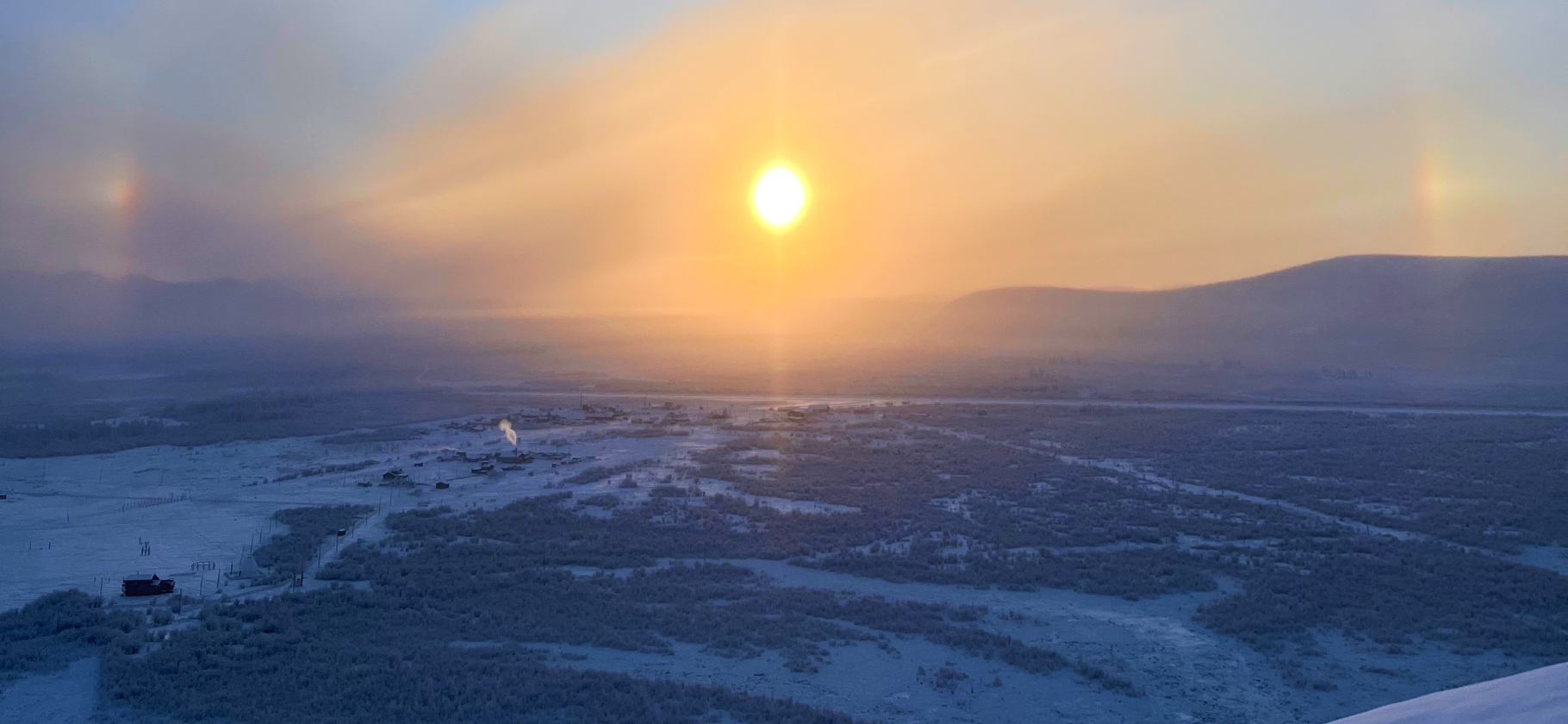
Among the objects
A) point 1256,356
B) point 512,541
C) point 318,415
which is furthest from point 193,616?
point 1256,356

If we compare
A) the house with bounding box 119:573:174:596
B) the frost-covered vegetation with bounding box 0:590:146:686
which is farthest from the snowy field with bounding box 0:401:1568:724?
the frost-covered vegetation with bounding box 0:590:146:686

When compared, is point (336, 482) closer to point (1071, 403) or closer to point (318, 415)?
point (318, 415)

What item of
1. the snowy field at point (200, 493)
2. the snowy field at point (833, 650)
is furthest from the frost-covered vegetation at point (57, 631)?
the snowy field at point (200, 493)

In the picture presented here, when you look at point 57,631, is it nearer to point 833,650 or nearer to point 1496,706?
point 833,650

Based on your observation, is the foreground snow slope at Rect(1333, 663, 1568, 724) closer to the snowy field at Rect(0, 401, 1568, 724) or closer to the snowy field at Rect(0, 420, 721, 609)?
the snowy field at Rect(0, 401, 1568, 724)

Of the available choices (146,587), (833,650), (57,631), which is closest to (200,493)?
(146,587)
